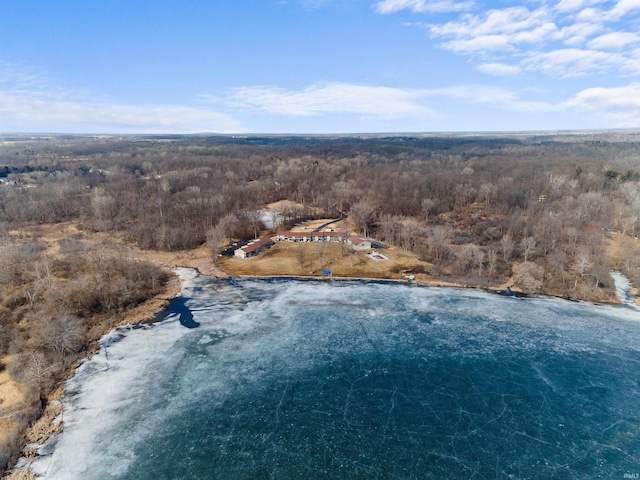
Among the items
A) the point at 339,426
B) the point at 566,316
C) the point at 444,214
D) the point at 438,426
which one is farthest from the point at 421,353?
the point at 444,214

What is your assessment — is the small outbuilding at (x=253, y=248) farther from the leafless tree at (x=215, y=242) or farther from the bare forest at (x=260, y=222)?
the bare forest at (x=260, y=222)

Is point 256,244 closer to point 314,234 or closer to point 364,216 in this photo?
point 314,234

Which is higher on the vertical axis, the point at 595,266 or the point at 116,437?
the point at 595,266

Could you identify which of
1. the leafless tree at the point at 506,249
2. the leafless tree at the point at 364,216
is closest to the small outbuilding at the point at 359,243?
the leafless tree at the point at 364,216

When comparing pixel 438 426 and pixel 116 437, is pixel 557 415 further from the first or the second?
pixel 116 437

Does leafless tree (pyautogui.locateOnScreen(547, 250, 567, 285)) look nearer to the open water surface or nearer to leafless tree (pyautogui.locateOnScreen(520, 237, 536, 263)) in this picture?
leafless tree (pyautogui.locateOnScreen(520, 237, 536, 263))

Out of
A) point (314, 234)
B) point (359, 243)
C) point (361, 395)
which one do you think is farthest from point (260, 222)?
point (361, 395)
